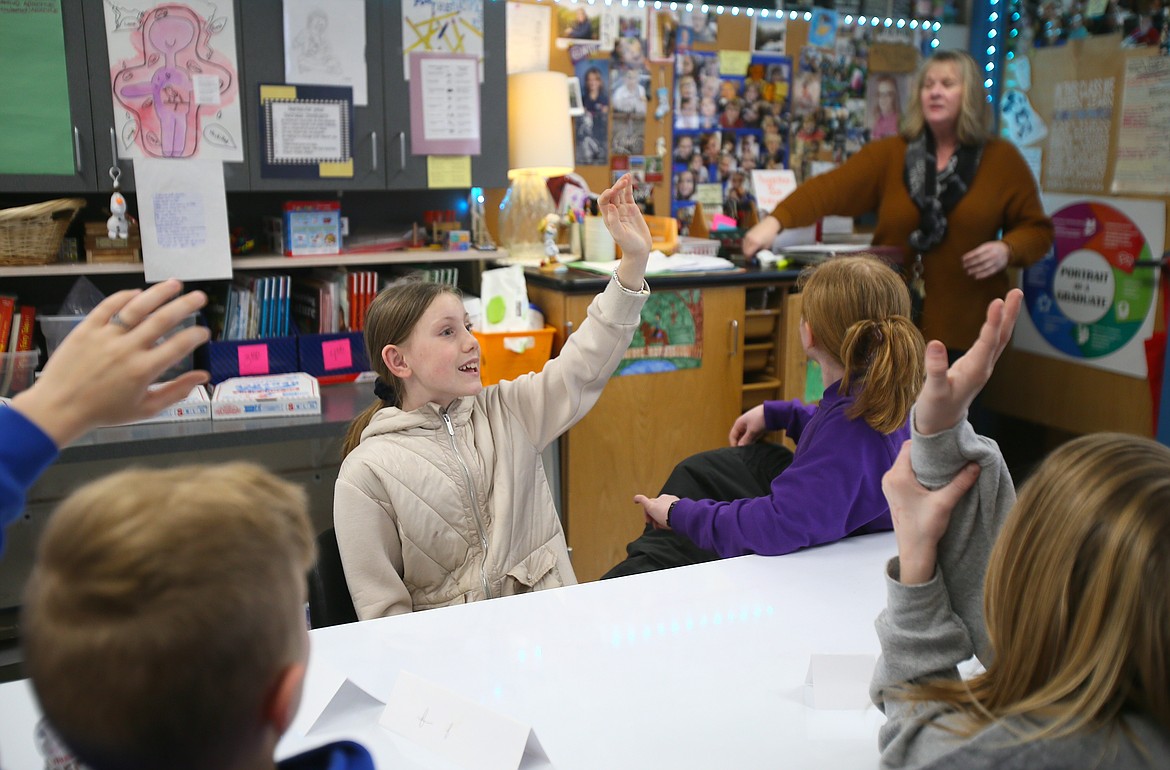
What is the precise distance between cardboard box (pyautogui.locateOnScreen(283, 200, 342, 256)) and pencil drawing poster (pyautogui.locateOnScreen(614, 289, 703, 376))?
898mm

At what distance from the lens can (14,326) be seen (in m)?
2.61

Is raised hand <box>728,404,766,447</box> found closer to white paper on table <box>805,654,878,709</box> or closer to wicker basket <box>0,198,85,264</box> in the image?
white paper on table <box>805,654,878,709</box>

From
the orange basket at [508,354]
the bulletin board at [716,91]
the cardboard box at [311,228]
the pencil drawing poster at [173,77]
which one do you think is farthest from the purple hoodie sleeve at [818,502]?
the bulletin board at [716,91]

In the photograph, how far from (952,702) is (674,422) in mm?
2185

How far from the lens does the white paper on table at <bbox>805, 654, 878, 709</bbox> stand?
115 cm

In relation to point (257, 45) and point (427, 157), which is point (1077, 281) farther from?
point (257, 45)

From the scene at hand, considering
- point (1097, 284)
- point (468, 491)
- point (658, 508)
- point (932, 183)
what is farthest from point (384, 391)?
point (1097, 284)

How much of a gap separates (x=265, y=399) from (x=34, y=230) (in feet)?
2.34

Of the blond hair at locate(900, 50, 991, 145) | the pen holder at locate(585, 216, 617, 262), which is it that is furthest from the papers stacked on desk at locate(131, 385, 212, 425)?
the blond hair at locate(900, 50, 991, 145)

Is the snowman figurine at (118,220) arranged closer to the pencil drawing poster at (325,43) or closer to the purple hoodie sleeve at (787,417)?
the pencil drawing poster at (325,43)

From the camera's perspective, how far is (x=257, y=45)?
2.63 m

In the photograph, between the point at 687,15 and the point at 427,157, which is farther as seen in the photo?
the point at 687,15

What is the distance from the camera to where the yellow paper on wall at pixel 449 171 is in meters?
2.88

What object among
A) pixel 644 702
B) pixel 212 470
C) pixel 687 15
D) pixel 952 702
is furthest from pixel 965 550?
pixel 687 15
